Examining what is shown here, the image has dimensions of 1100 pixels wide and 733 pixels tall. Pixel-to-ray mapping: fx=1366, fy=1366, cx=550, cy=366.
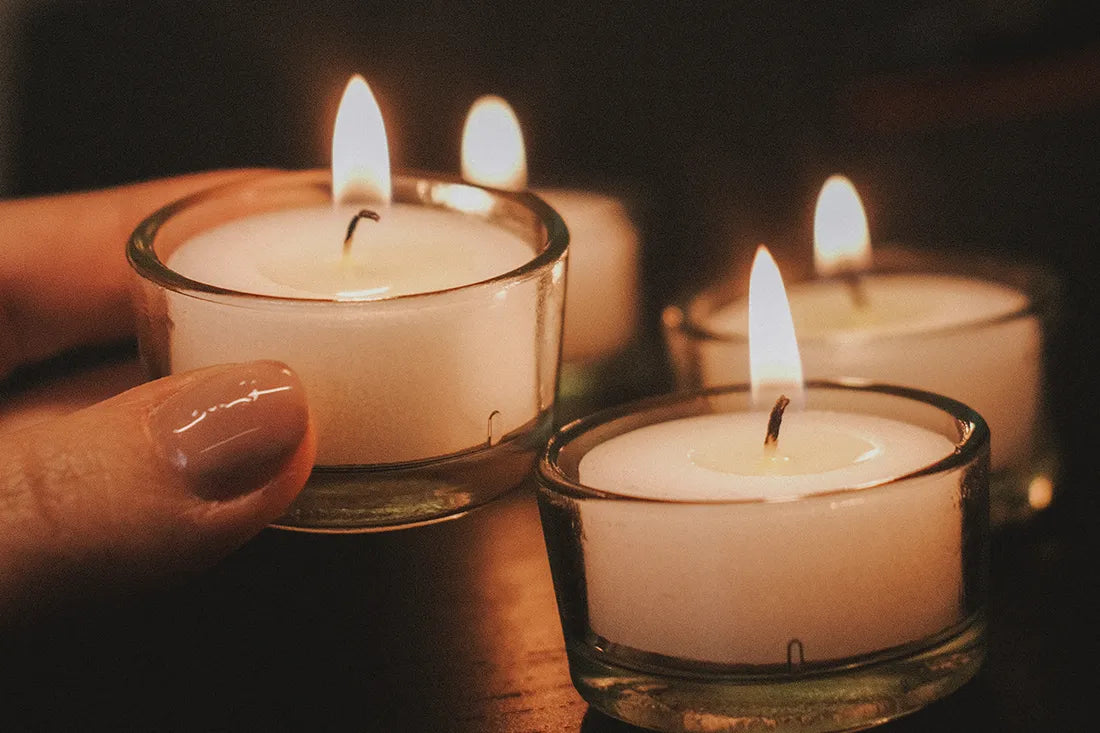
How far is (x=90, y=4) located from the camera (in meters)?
1.97

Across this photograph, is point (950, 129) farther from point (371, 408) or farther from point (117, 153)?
point (371, 408)

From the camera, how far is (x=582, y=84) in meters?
1.95

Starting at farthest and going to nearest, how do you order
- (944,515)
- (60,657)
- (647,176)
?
(647,176)
(60,657)
(944,515)

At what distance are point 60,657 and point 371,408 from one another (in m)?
0.23

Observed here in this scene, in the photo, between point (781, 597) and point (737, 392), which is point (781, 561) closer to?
point (781, 597)

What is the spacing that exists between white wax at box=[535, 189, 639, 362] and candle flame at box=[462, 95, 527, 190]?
5 centimetres

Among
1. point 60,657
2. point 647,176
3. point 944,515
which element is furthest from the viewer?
point 647,176

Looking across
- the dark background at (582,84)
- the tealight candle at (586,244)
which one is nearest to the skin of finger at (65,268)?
the tealight candle at (586,244)

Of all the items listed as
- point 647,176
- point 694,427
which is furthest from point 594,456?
point 647,176

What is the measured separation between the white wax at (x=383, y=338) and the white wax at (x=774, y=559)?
0.06 m

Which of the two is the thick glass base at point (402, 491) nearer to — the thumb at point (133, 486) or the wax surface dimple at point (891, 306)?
the thumb at point (133, 486)

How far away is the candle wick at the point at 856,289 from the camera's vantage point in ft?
2.76

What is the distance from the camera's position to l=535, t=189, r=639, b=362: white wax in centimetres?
100

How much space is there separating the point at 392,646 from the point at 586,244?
467 millimetres
